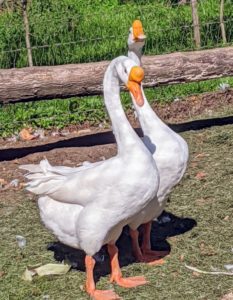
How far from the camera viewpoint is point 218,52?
8.95m

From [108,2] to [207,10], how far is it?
2.55 m

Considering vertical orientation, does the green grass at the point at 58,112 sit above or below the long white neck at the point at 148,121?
below

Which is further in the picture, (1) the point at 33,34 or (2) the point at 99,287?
(1) the point at 33,34

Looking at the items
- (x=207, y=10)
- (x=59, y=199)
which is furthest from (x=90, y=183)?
(x=207, y=10)

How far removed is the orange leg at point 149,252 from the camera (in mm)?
5852

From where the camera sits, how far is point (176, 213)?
6715 millimetres

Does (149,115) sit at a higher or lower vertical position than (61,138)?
higher

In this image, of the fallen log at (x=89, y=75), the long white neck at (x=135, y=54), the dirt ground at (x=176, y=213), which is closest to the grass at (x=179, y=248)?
the dirt ground at (x=176, y=213)

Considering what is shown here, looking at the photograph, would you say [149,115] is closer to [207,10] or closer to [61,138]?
[61,138]

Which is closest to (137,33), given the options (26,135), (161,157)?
(161,157)

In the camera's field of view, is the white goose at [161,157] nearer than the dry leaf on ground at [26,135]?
Yes

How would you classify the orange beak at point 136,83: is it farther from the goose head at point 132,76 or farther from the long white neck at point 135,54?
the long white neck at point 135,54

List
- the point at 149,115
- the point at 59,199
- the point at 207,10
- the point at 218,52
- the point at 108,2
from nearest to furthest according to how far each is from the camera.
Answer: the point at 59,199 → the point at 149,115 → the point at 218,52 → the point at 207,10 → the point at 108,2

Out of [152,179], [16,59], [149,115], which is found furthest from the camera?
[16,59]
